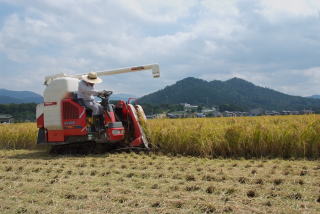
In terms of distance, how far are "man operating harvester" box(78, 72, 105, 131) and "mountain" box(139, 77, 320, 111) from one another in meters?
89.0

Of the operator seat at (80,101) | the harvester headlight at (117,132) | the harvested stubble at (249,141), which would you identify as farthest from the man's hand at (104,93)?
the harvested stubble at (249,141)

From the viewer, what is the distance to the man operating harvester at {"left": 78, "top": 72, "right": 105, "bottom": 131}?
869cm

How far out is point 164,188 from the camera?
4602 mm

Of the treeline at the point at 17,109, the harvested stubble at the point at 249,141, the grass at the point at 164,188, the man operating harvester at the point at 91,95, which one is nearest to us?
the grass at the point at 164,188

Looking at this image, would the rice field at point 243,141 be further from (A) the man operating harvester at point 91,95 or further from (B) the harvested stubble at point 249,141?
(A) the man operating harvester at point 91,95

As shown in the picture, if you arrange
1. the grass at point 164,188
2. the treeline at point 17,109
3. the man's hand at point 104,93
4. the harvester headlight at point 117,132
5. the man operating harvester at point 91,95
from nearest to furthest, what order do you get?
the grass at point 164,188 → the harvester headlight at point 117,132 → the man operating harvester at point 91,95 → the man's hand at point 104,93 → the treeline at point 17,109

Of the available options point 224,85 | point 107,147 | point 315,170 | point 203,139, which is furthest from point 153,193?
point 224,85

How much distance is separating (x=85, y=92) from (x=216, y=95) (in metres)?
110

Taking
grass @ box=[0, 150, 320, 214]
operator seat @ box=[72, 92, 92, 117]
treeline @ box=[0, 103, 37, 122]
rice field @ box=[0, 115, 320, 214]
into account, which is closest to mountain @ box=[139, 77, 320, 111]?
treeline @ box=[0, 103, 37, 122]

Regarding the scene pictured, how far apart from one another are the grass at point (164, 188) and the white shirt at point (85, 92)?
2.39m

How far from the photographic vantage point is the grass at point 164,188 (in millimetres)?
3711

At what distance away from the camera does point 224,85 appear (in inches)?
5492

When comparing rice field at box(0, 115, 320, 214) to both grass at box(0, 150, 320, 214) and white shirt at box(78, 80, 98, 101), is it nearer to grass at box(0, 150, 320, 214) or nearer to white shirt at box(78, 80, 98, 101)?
grass at box(0, 150, 320, 214)

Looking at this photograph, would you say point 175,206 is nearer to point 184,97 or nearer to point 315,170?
point 315,170
